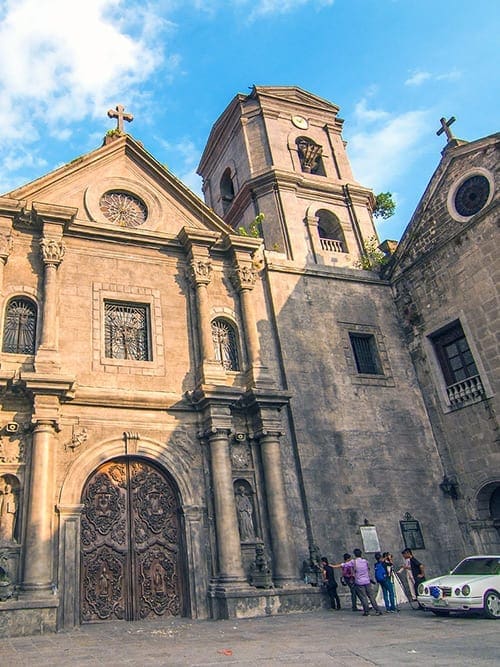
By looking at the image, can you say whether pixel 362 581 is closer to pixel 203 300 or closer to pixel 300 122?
pixel 203 300

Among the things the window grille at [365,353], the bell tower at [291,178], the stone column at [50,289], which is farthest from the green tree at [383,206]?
the stone column at [50,289]

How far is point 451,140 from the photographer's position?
58.6ft

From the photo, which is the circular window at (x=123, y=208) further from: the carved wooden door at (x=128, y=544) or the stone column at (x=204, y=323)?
the carved wooden door at (x=128, y=544)

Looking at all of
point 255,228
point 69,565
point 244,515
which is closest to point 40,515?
point 69,565

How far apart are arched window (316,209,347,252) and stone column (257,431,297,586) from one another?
8.48 metres

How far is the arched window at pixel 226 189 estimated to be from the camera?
918 inches

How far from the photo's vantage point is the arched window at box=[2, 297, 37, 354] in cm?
1334

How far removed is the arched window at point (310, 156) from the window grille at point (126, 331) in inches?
415

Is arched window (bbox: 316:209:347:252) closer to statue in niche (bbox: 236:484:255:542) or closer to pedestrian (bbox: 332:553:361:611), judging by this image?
statue in niche (bbox: 236:484:255:542)

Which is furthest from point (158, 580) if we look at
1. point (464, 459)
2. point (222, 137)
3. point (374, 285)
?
point (222, 137)

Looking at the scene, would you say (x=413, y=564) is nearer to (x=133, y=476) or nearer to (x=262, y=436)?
(x=262, y=436)

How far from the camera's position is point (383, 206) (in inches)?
877

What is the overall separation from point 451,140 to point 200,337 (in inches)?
410

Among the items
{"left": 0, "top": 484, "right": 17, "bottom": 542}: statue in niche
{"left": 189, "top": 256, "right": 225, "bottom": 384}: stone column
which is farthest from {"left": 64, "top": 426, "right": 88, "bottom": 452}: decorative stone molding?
{"left": 189, "top": 256, "right": 225, "bottom": 384}: stone column
